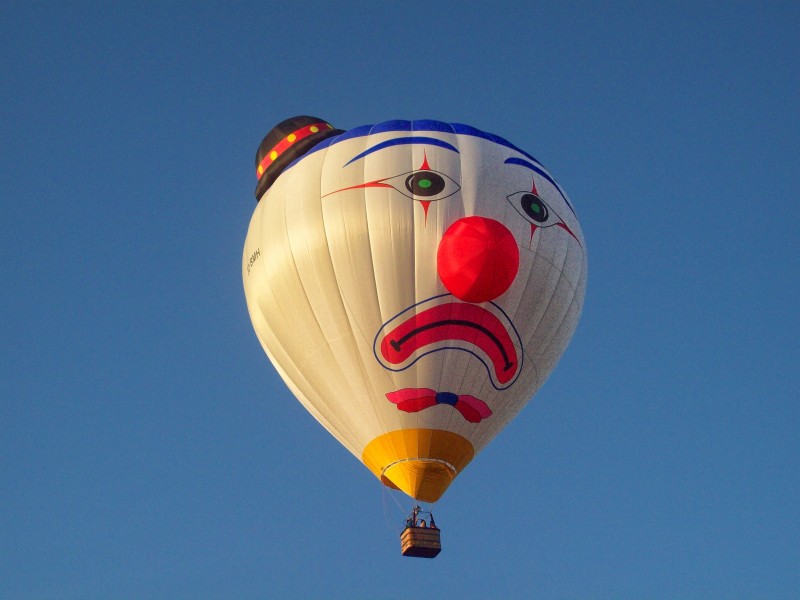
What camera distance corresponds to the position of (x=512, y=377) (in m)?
19.7

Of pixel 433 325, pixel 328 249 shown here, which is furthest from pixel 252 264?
pixel 433 325

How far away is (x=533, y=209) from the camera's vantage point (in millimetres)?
19797

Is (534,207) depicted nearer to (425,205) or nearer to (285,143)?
(425,205)

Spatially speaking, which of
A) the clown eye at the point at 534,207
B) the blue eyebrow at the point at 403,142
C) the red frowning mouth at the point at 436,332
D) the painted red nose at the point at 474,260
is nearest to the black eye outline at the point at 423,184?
the painted red nose at the point at 474,260

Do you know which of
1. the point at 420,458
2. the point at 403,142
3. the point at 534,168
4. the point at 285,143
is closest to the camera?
the point at 420,458

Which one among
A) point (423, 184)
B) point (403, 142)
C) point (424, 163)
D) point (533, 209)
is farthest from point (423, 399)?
point (403, 142)

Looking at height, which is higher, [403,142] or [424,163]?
[403,142]

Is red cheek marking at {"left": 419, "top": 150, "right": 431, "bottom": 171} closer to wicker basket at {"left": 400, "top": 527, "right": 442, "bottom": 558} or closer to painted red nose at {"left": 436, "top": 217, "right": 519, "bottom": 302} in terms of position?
painted red nose at {"left": 436, "top": 217, "right": 519, "bottom": 302}

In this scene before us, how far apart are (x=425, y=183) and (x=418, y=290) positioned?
1453 mm

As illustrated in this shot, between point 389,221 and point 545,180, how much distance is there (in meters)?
2.66

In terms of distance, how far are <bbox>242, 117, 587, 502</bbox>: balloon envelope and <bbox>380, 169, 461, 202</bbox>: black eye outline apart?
0.8 inches

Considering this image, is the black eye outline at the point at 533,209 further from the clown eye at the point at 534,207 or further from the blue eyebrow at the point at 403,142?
the blue eyebrow at the point at 403,142

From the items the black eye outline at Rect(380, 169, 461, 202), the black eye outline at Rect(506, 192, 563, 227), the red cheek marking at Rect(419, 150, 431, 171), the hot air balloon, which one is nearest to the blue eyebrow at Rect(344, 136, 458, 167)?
the hot air balloon

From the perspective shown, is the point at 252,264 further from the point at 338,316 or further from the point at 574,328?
the point at 574,328
